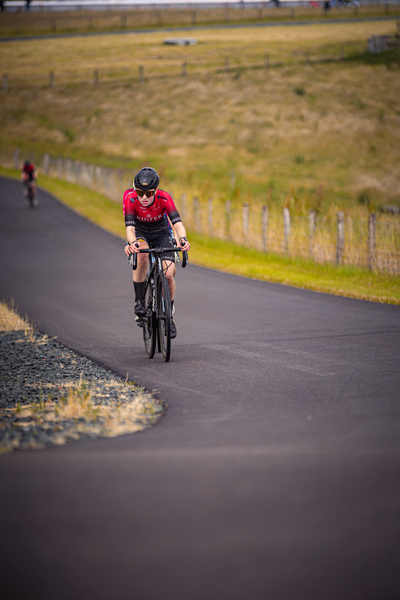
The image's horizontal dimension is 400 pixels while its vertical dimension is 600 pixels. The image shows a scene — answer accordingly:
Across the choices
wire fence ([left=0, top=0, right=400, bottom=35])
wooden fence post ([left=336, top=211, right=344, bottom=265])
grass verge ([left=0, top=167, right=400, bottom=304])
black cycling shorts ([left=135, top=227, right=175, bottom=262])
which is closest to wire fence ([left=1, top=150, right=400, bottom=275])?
wooden fence post ([left=336, top=211, right=344, bottom=265])

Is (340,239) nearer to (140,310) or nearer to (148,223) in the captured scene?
(148,223)

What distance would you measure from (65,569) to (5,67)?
87.5 m

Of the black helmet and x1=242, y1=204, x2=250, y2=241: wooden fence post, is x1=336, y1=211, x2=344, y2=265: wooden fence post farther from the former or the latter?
the black helmet

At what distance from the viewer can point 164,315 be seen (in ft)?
27.2

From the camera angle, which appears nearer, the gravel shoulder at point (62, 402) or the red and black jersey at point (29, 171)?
the gravel shoulder at point (62, 402)

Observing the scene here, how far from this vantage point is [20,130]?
64.7m

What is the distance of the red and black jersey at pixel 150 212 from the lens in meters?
8.69

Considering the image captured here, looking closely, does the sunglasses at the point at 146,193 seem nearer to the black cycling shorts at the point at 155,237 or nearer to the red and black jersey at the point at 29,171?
the black cycling shorts at the point at 155,237

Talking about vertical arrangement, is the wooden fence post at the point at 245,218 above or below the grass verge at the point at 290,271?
above

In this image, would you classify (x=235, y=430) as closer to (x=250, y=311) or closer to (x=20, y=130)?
(x=250, y=311)

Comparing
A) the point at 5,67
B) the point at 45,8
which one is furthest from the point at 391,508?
the point at 45,8

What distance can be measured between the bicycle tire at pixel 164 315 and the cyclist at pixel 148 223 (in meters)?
0.12

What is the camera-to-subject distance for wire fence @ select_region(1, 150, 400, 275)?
15938 millimetres

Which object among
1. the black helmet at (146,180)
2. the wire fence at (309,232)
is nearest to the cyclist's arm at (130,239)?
the black helmet at (146,180)
